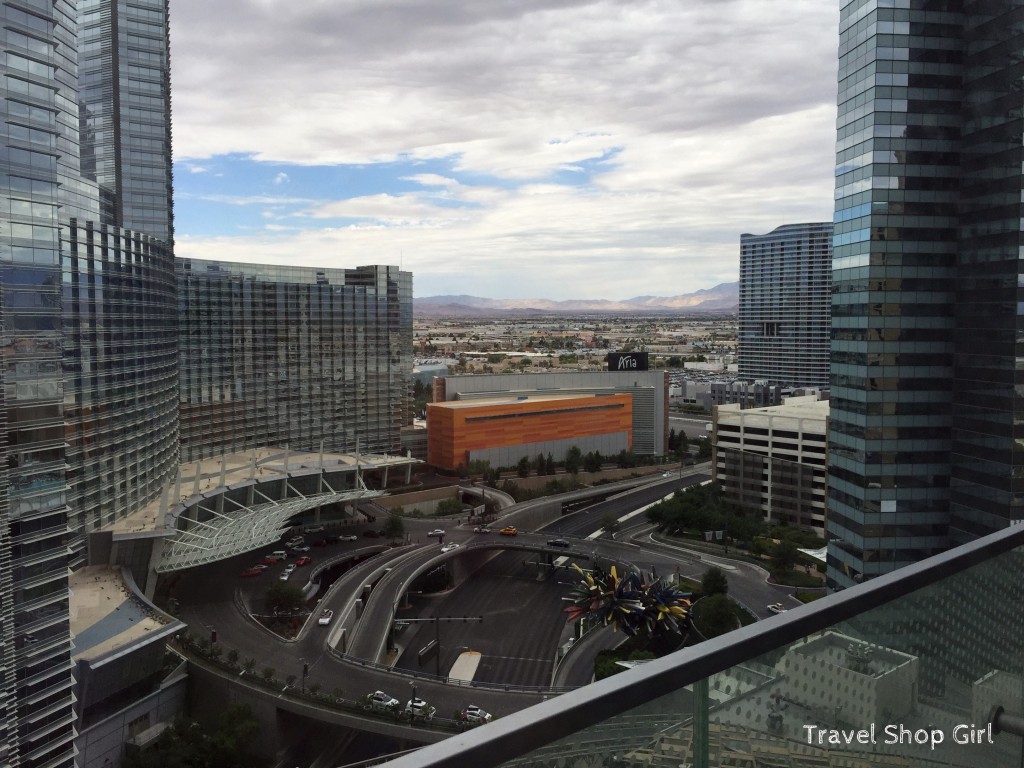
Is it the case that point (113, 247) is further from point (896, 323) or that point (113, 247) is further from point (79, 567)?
point (896, 323)

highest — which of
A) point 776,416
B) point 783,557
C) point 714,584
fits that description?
point 776,416

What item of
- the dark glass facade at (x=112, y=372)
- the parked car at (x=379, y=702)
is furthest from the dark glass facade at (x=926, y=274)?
the dark glass facade at (x=112, y=372)

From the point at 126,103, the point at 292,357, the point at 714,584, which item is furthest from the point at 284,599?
the point at 126,103

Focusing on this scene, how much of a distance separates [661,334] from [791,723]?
111 metres

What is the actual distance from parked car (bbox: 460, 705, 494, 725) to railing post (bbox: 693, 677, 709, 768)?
9.45m

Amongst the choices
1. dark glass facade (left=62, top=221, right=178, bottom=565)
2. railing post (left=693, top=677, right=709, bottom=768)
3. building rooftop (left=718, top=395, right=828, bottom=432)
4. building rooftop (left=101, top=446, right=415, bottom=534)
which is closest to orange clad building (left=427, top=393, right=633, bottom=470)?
building rooftop (left=101, top=446, right=415, bottom=534)

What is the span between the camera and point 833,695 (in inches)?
45.8

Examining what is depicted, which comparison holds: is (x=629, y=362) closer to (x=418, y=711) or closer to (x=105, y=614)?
(x=418, y=711)

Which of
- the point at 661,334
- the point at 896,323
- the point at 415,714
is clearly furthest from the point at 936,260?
the point at 661,334

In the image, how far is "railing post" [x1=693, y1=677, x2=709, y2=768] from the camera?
979 millimetres

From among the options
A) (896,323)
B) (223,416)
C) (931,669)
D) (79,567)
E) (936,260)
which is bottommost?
(79,567)

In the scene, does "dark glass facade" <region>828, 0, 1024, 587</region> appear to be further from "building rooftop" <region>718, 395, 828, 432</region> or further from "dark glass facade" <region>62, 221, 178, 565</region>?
"dark glass facade" <region>62, 221, 178, 565</region>

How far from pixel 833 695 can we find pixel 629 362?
97.3 ft

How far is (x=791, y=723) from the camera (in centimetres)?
112
